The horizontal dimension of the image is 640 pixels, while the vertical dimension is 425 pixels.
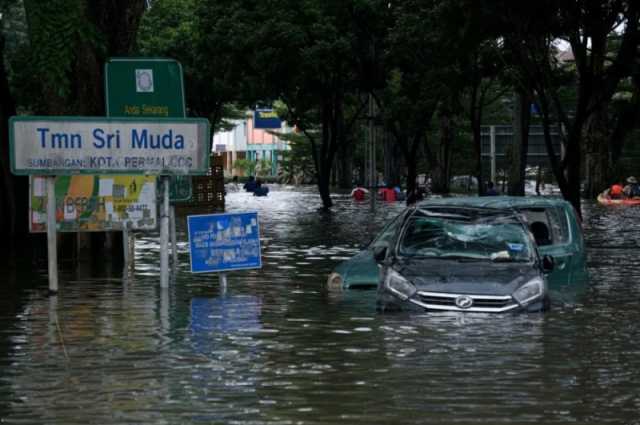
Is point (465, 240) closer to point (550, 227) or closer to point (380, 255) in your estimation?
point (380, 255)

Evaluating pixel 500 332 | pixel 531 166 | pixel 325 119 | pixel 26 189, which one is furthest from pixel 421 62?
pixel 531 166

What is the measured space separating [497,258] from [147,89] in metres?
7.79

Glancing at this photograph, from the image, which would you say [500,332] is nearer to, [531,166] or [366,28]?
[366,28]

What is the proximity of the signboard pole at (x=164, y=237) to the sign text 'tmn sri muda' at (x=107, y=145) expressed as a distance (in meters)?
0.57

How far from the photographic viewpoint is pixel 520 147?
201 ft

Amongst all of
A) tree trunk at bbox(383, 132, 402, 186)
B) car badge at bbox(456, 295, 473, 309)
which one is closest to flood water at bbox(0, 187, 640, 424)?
car badge at bbox(456, 295, 473, 309)

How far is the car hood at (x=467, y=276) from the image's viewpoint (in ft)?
50.9

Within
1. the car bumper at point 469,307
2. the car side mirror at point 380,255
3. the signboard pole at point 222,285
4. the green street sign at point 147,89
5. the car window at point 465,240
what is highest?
the green street sign at point 147,89

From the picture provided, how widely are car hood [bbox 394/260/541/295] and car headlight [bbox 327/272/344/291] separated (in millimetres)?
3162

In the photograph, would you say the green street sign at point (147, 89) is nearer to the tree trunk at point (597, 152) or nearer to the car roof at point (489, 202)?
the car roof at point (489, 202)

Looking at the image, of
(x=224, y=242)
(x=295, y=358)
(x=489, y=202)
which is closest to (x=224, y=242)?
(x=224, y=242)

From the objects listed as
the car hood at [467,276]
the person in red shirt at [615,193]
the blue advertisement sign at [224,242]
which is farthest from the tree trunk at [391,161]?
the car hood at [467,276]

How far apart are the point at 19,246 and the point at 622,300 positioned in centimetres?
1654

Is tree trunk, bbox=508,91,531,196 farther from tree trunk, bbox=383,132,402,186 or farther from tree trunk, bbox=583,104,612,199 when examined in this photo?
tree trunk, bbox=383,132,402,186
